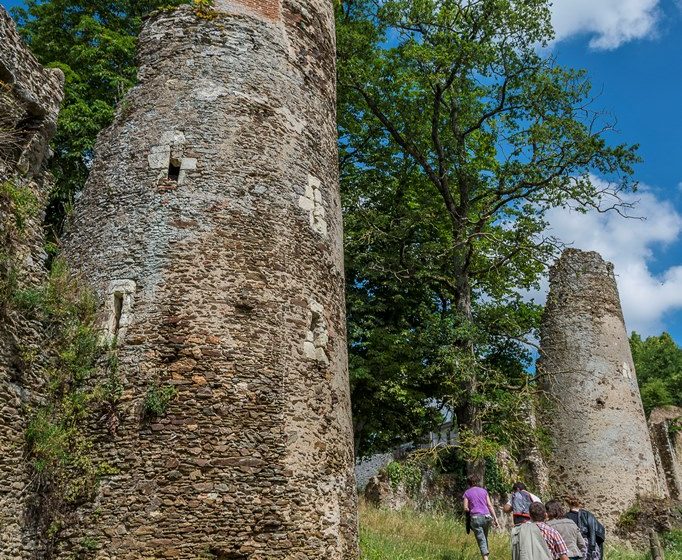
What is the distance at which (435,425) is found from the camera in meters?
17.2

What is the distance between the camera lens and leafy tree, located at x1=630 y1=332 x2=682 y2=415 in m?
32.6

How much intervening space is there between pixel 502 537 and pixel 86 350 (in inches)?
347

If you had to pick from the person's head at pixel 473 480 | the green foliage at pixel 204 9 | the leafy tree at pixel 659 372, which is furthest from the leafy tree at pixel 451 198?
the leafy tree at pixel 659 372

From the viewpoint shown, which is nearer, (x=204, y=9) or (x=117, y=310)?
(x=117, y=310)

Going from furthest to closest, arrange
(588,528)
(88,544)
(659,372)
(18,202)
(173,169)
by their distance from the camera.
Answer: (659,372), (588,528), (173,169), (18,202), (88,544)

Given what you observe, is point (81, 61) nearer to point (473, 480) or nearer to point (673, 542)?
point (473, 480)

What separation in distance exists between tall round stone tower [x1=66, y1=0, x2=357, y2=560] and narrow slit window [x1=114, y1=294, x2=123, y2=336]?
3 centimetres

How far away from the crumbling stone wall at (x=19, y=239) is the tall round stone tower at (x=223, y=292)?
2.26 ft

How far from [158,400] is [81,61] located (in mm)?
11723

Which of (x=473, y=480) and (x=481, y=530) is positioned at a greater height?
(x=473, y=480)

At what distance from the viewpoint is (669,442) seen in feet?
78.8

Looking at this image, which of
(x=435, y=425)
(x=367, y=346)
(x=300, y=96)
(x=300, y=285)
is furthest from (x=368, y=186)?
(x=300, y=285)

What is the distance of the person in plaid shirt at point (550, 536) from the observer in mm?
6271

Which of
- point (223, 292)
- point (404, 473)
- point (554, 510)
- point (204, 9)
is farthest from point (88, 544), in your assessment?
point (404, 473)
